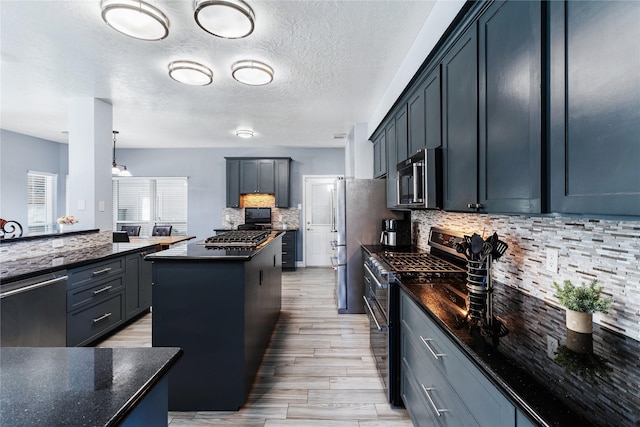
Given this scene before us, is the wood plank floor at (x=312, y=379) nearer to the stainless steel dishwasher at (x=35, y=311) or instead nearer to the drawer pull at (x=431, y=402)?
the drawer pull at (x=431, y=402)

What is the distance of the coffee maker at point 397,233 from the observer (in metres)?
3.34

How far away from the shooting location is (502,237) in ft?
5.75

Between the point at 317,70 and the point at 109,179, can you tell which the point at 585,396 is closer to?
the point at 317,70

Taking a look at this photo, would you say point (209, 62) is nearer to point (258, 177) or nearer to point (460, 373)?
point (460, 373)

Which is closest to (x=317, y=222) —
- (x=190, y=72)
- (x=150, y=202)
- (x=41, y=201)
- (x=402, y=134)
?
(x=150, y=202)

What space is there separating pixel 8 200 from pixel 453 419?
7.30m

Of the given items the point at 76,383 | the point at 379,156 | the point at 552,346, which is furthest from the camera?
the point at 379,156

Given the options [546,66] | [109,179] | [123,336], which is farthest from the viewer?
[109,179]

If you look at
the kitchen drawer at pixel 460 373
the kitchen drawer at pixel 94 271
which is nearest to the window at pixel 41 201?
the kitchen drawer at pixel 94 271

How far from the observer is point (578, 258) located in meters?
1.23

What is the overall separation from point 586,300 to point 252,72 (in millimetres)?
2790

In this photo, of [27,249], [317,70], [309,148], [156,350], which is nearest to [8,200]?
[27,249]

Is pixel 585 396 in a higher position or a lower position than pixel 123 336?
higher

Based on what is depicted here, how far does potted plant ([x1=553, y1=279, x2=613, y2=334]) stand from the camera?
105 cm
